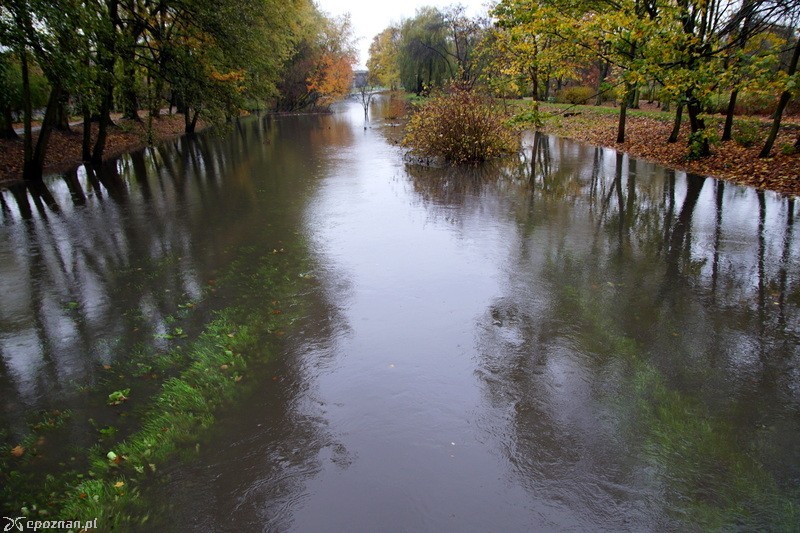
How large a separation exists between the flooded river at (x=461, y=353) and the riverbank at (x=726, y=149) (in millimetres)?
1512

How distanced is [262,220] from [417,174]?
6.48 m

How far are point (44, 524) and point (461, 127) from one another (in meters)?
15.0

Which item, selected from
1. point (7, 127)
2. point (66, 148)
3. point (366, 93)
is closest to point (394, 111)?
point (366, 93)

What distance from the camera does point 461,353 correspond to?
16.6ft

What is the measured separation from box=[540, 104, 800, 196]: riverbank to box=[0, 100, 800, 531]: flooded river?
151cm

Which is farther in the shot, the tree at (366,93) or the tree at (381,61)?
the tree at (381,61)

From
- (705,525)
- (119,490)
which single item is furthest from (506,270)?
(119,490)

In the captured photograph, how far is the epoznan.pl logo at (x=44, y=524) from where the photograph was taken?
315 centimetres

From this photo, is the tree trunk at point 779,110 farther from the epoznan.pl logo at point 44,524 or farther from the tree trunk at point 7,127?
the tree trunk at point 7,127

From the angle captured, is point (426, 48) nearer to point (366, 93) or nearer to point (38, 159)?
point (366, 93)

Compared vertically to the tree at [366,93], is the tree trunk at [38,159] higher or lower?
lower

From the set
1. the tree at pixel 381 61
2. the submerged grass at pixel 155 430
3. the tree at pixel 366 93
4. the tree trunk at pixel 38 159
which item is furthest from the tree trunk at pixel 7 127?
the tree at pixel 381 61

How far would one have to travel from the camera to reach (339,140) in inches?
1022

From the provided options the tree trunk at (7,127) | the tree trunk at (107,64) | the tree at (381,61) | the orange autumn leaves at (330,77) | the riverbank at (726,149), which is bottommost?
the riverbank at (726,149)
